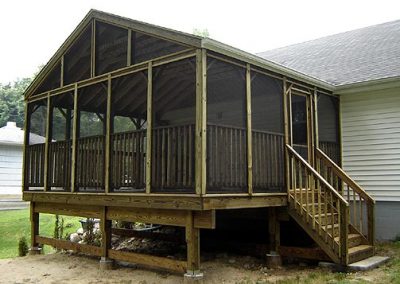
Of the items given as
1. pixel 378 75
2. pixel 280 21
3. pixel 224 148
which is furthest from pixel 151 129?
pixel 280 21

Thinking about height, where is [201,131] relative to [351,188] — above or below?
above

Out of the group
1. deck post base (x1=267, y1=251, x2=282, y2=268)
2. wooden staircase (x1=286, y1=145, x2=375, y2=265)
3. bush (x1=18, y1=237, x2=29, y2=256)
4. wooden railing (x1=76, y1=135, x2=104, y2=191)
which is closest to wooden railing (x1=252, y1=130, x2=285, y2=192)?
wooden staircase (x1=286, y1=145, x2=375, y2=265)

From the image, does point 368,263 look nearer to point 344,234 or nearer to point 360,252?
point 360,252

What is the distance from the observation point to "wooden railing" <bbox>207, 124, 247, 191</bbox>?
7156mm

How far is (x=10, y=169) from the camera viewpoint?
21.8 meters

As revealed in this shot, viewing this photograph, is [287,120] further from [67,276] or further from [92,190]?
[67,276]

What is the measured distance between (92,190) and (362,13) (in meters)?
50.8

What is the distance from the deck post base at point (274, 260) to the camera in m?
8.80

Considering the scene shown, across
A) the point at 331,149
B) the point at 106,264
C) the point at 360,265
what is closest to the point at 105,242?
the point at 106,264

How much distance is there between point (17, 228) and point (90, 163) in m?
8.59

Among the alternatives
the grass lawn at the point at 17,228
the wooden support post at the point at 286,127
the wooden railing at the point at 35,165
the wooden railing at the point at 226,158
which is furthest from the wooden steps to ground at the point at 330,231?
the grass lawn at the point at 17,228

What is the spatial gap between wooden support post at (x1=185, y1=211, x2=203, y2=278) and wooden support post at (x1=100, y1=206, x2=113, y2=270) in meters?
2.64

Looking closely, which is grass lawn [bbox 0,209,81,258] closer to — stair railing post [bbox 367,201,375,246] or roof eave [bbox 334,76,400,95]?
stair railing post [bbox 367,201,375,246]

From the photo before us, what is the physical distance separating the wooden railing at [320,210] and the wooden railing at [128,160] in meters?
2.99
